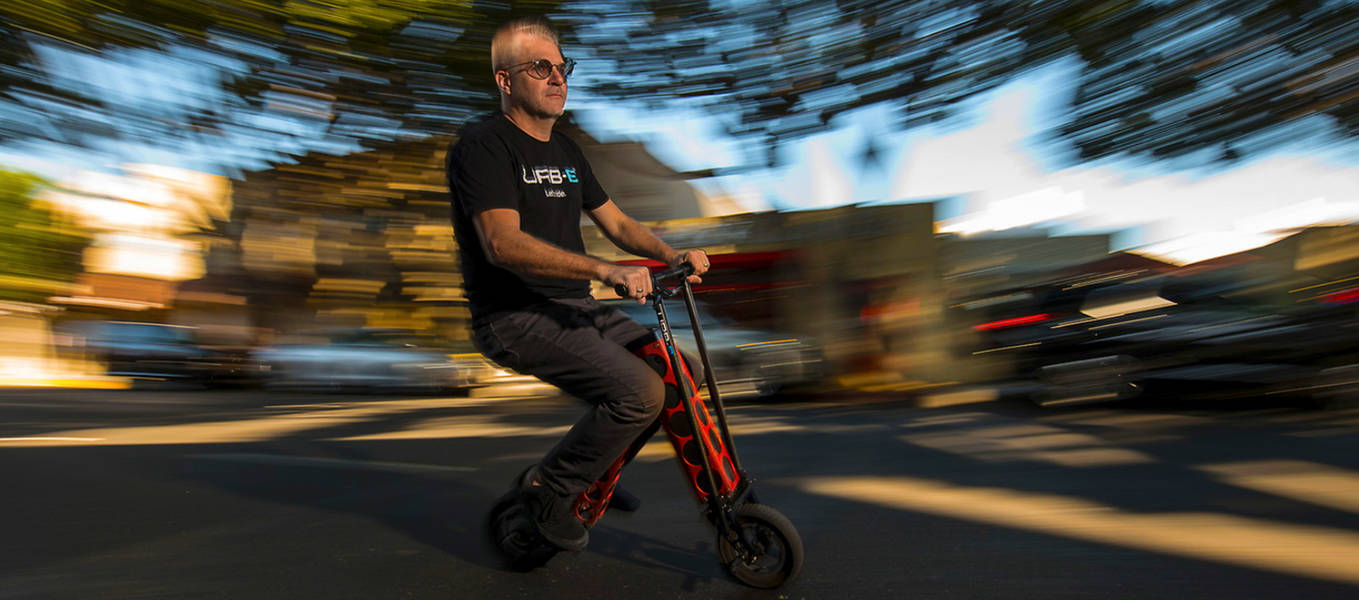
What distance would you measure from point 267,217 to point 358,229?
117 cm

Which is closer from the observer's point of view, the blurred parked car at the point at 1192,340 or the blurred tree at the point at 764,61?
the blurred tree at the point at 764,61

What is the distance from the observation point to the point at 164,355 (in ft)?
64.2

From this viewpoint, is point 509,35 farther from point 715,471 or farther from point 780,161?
point 780,161

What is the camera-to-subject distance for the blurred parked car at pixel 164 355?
19125 mm

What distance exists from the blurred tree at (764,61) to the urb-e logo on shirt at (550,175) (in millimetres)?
6576

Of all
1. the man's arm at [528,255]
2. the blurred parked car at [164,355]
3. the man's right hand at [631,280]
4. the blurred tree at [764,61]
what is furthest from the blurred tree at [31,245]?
the man's right hand at [631,280]

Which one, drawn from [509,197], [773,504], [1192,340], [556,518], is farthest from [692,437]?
[1192,340]

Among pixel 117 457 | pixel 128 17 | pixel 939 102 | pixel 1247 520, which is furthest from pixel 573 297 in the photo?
pixel 128 17

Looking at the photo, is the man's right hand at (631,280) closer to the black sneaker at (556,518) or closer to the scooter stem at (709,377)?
the scooter stem at (709,377)

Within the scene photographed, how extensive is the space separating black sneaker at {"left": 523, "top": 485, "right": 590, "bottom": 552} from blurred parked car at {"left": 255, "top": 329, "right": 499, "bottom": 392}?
1276 cm

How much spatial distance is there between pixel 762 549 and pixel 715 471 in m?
0.30

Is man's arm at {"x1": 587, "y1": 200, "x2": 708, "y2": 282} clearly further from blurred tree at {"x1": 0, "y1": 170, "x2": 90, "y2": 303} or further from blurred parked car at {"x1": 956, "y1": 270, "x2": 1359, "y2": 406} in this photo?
blurred tree at {"x1": 0, "y1": 170, "x2": 90, "y2": 303}

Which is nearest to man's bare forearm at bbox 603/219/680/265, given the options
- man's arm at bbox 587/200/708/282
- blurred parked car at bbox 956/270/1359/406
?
man's arm at bbox 587/200/708/282

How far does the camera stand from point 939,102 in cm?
1028
